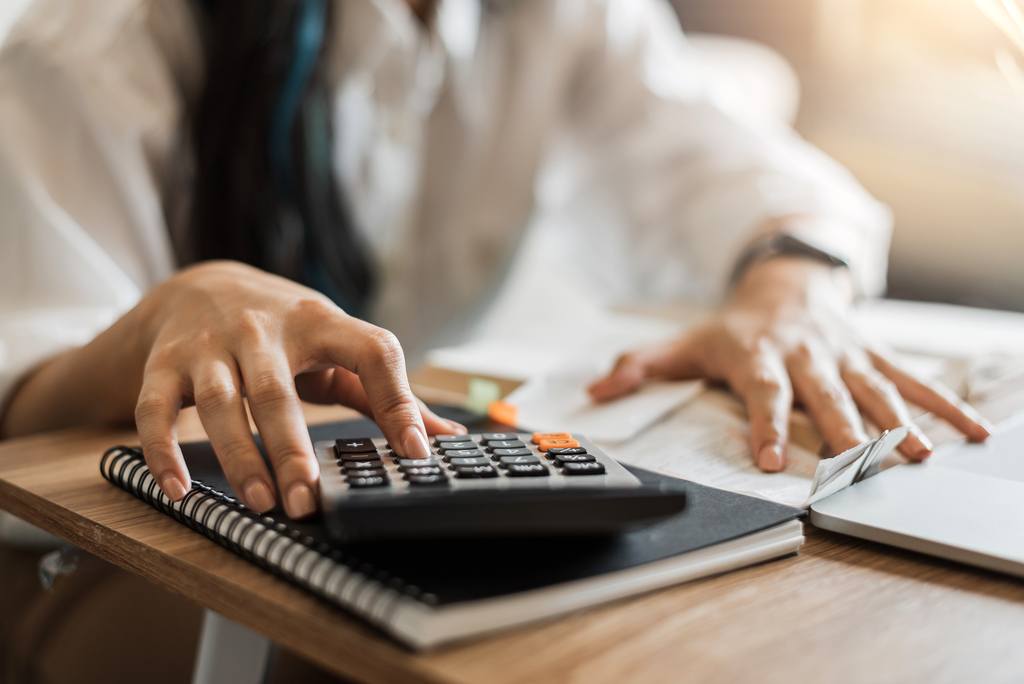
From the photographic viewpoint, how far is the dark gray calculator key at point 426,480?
0.33m

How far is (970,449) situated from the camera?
0.49 m

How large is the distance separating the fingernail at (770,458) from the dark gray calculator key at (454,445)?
0.16 m

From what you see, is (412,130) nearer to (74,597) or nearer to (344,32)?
(344,32)

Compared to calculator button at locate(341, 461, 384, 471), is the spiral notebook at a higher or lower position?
lower

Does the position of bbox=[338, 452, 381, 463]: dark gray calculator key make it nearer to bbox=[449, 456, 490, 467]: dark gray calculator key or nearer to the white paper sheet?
bbox=[449, 456, 490, 467]: dark gray calculator key

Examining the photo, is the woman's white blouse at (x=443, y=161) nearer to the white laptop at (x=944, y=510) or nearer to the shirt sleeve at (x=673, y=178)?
the shirt sleeve at (x=673, y=178)

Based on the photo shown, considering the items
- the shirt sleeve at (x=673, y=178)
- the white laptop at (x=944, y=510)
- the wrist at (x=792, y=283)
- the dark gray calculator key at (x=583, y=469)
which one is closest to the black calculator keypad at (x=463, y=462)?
the dark gray calculator key at (x=583, y=469)

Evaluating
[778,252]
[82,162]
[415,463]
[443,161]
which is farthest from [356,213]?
[415,463]

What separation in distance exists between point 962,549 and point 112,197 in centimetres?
67

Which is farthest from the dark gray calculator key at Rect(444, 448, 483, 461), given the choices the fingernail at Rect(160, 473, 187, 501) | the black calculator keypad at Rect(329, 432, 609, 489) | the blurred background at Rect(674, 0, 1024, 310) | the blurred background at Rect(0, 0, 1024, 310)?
the blurred background at Rect(674, 0, 1024, 310)

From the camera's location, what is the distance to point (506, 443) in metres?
0.40

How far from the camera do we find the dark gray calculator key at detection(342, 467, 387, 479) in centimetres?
34

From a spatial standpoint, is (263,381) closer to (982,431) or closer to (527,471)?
(527,471)

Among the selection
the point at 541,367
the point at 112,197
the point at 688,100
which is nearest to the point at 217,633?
the point at 541,367
